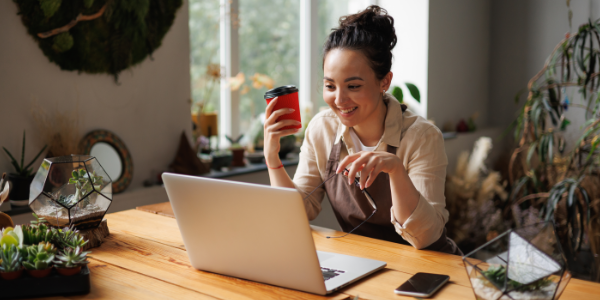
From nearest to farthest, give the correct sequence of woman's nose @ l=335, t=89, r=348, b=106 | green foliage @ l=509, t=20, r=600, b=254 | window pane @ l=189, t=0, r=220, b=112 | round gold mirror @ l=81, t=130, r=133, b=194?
woman's nose @ l=335, t=89, r=348, b=106 < round gold mirror @ l=81, t=130, r=133, b=194 < green foliage @ l=509, t=20, r=600, b=254 < window pane @ l=189, t=0, r=220, b=112

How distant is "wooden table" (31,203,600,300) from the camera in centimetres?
96

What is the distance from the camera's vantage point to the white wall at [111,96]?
2.01 m

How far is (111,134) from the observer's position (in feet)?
7.55

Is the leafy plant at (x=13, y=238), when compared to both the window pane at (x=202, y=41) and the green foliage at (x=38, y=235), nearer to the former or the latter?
the green foliage at (x=38, y=235)

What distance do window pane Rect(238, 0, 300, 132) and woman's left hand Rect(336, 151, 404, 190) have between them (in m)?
2.10

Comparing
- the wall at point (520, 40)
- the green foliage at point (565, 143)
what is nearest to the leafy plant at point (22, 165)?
the green foliage at point (565, 143)

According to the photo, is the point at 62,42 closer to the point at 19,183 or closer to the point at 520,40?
the point at 19,183

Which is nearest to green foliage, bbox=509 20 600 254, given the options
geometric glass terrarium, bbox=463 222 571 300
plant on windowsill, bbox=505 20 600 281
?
plant on windowsill, bbox=505 20 600 281

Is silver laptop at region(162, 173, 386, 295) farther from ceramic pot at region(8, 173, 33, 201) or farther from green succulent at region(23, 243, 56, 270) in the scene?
ceramic pot at region(8, 173, 33, 201)

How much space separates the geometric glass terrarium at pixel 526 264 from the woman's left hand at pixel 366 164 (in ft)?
1.22

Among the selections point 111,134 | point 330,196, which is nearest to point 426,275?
point 330,196

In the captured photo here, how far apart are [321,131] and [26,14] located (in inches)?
50.3

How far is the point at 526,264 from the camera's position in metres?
0.75

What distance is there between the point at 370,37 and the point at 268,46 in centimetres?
204
